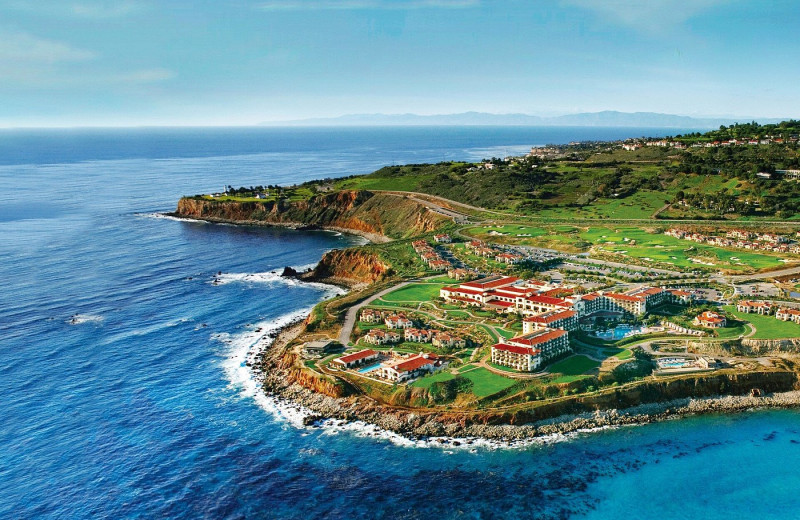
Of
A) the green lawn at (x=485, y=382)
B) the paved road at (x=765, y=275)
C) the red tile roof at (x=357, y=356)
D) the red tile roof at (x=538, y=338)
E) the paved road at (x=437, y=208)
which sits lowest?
the green lawn at (x=485, y=382)

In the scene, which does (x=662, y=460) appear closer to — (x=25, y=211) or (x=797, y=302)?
(x=797, y=302)

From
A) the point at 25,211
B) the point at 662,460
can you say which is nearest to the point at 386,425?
the point at 662,460

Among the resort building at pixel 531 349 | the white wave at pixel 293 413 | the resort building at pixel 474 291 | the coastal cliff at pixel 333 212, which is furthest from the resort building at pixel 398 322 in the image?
the coastal cliff at pixel 333 212

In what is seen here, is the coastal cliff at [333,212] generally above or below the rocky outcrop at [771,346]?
above

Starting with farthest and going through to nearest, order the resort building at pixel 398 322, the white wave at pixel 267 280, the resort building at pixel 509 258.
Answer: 1. the white wave at pixel 267 280
2. the resort building at pixel 509 258
3. the resort building at pixel 398 322

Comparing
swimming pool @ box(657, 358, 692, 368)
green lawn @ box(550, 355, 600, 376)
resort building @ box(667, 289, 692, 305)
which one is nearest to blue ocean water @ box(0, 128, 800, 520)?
swimming pool @ box(657, 358, 692, 368)

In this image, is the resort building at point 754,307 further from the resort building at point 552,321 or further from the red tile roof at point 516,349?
the red tile roof at point 516,349
